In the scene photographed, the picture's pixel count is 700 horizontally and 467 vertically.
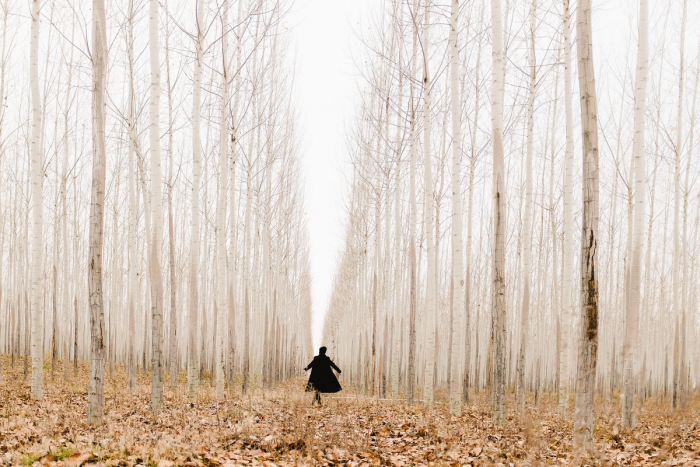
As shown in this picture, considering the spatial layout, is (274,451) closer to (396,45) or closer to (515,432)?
(515,432)

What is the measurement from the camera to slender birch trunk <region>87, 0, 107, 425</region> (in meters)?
5.64

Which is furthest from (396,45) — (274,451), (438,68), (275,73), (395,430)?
(274,451)

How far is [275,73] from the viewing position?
44.7ft

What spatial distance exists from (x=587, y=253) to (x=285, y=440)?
346 cm

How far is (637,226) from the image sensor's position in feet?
22.3

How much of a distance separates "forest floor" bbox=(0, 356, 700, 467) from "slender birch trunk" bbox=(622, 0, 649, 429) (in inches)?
23.8

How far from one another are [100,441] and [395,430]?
353 cm

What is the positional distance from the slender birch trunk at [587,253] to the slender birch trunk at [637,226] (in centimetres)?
167

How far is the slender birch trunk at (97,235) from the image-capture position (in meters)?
5.64

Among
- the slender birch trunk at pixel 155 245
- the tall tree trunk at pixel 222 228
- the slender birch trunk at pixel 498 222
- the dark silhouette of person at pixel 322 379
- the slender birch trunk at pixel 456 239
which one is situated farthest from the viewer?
the dark silhouette of person at pixel 322 379

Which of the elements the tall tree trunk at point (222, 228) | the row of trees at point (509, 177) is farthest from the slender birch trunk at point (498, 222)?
the tall tree trunk at point (222, 228)

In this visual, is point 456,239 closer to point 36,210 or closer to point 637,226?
point 637,226

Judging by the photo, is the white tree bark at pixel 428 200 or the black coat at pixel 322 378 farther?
the black coat at pixel 322 378

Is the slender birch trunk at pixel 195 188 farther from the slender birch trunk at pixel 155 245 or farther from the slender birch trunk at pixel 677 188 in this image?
the slender birch trunk at pixel 677 188
